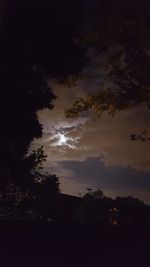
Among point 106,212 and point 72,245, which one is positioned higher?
point 106,212

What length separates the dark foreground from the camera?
31.4ft

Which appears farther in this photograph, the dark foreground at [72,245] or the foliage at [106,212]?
the foliage at [106,212]

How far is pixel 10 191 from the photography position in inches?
905

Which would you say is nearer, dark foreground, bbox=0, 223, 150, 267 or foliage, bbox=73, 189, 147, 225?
dark foreground, bbox=0, 223, 150, 267

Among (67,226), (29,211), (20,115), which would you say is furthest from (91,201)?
(67,226)

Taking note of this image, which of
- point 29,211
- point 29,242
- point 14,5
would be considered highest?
point 14,5

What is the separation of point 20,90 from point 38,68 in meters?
0.89

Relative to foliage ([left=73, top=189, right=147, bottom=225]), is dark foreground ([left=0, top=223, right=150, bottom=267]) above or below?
below

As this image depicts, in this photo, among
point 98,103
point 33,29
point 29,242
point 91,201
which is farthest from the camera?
point 91,201

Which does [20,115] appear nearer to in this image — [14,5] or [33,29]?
[33,29]

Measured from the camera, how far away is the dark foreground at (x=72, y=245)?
9581 millimetres

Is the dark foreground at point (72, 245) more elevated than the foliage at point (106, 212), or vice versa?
the foliage at point (106, 212)

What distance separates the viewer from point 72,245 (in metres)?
10.4

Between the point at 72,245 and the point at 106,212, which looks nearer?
the point at 72,245
